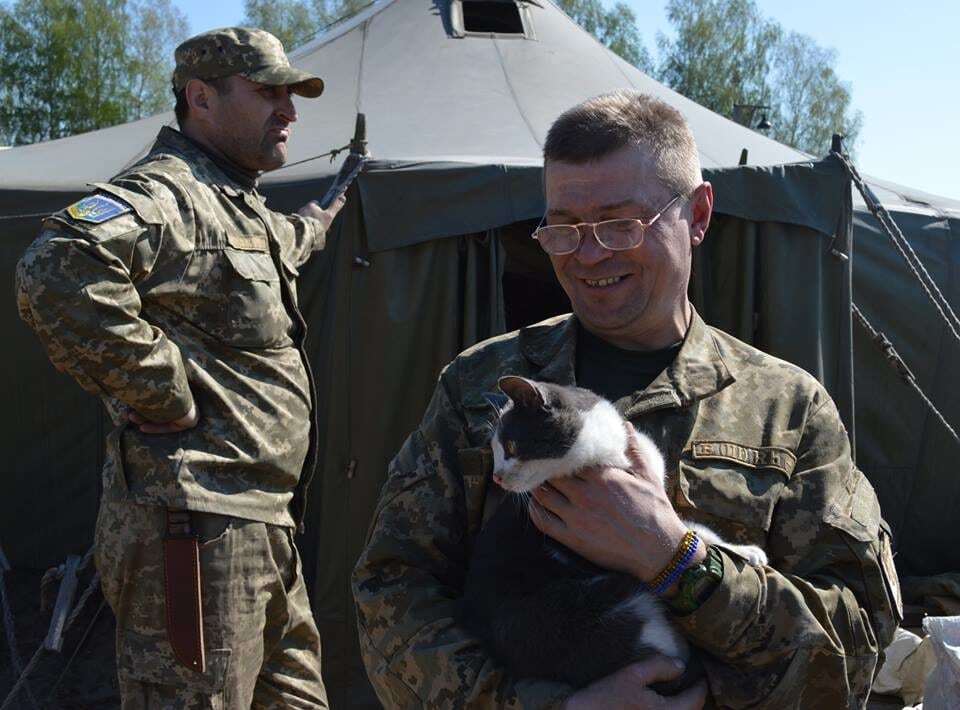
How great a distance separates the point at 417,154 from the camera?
15.1ft

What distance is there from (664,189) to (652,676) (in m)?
0.85

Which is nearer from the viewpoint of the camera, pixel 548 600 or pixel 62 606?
pixel 548 600

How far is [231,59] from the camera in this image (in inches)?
131

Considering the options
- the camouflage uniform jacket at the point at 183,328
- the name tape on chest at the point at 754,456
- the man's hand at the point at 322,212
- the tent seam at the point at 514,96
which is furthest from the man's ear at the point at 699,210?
the tent seam at the point at 514,96

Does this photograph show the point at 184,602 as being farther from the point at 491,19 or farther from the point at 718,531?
the point at 491,19

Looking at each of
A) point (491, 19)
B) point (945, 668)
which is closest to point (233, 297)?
point (945, 668)

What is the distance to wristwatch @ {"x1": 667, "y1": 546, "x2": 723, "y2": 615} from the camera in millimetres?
1559

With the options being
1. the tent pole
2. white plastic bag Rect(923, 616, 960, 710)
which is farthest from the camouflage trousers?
the tent pole

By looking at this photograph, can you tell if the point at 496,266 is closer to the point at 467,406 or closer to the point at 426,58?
the point at 426,58

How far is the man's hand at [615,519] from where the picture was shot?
5.14 ft

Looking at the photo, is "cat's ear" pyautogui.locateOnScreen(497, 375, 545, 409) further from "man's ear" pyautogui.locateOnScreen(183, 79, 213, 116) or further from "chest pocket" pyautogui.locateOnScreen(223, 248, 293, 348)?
"man's ear" pyautogui.locateOnScreen(183, 79, 213, 116)

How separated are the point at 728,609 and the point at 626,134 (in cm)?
84

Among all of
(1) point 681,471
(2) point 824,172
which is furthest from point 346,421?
(1) point 681,471

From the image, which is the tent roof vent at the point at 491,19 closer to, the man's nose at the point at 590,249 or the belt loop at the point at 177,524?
the belt loop at the point at 177,524
